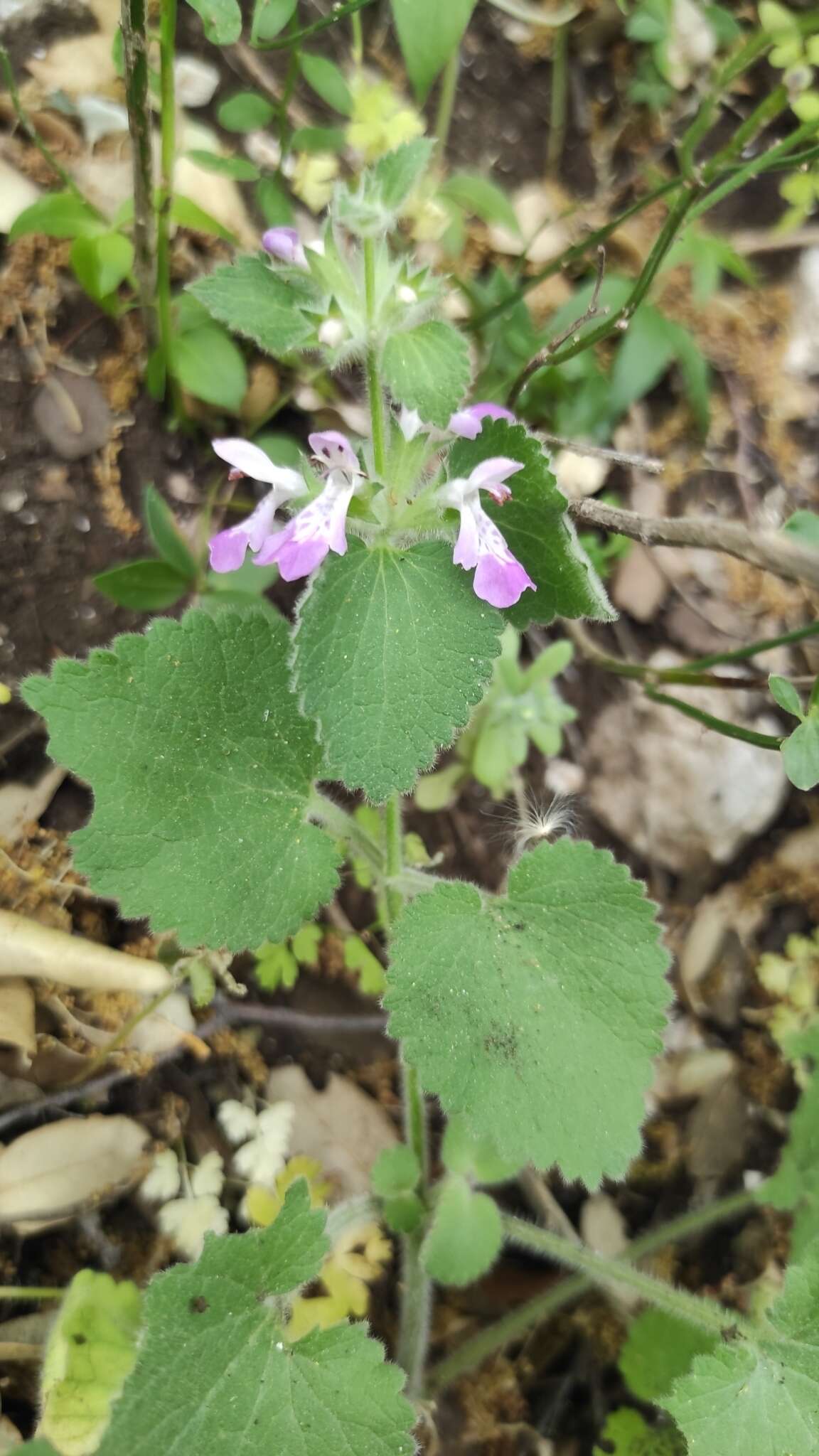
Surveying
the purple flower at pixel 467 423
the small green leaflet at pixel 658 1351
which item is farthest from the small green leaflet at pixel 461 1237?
the purple flower at pixel 467 423

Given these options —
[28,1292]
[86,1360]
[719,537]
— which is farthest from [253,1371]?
[719,537]

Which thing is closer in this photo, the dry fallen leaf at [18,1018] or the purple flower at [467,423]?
the purple flower at [467,423]

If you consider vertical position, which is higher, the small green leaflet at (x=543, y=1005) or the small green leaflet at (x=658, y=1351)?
the small green leaflet at (x=543, y=1005)

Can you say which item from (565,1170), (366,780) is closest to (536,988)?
(565,1170)

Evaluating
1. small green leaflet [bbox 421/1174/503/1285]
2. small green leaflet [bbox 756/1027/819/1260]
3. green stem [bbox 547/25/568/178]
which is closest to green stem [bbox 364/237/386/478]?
small green leaflet [bbox 421/1174/503/1285]

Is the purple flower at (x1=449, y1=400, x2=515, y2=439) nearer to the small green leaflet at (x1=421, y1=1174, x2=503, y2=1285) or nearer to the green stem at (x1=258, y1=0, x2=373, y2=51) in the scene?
the green stem at (x1=258, y1=0, x2=373, y2=51)

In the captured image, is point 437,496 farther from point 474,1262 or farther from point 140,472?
point 474,1262

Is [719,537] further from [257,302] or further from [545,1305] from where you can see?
[545,1305]

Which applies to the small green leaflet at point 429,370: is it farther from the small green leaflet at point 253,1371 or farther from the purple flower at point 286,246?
the small green leaflet at point 253,1371
